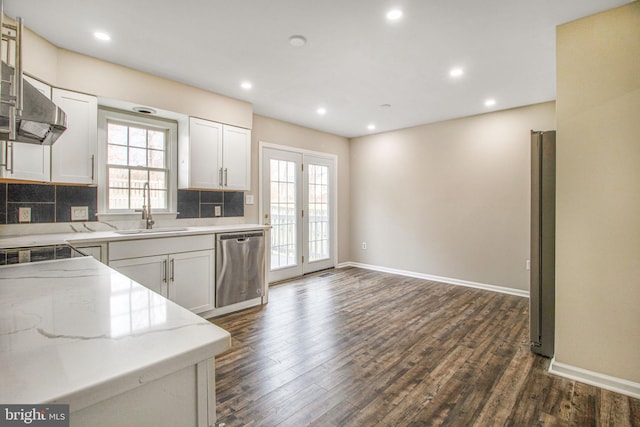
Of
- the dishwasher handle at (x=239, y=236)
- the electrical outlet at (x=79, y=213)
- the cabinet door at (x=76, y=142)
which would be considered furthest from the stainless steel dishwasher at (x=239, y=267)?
the cabinet door at (x=76, y=142)

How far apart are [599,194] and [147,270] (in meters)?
3.72

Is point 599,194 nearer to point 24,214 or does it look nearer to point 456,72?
point 456,72

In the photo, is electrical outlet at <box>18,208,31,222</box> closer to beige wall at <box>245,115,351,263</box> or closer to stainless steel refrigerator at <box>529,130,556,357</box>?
beige wall at <box>245,115,351,263</box>

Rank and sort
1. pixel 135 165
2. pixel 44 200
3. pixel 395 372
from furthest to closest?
pixel 135 165
pixel 44 200
pixel 395 372

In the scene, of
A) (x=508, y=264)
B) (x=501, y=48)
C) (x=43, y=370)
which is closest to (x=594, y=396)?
(x=508, y=264)

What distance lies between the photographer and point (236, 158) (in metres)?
3.87

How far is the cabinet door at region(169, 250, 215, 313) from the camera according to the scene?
2.99m

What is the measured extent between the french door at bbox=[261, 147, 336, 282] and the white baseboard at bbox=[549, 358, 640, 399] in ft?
11.8

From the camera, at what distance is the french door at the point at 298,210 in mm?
4809

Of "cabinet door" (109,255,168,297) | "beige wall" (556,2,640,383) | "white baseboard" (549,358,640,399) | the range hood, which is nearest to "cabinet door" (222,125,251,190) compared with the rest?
"cabinet door" (109,255,168,297)

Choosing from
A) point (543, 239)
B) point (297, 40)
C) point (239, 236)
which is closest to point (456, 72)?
point (297, 40)

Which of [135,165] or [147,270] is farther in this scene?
[135,165]

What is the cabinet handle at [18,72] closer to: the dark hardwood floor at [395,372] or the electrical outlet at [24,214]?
the dark hardwood floor at [395,372]

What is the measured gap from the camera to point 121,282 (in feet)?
4.03
